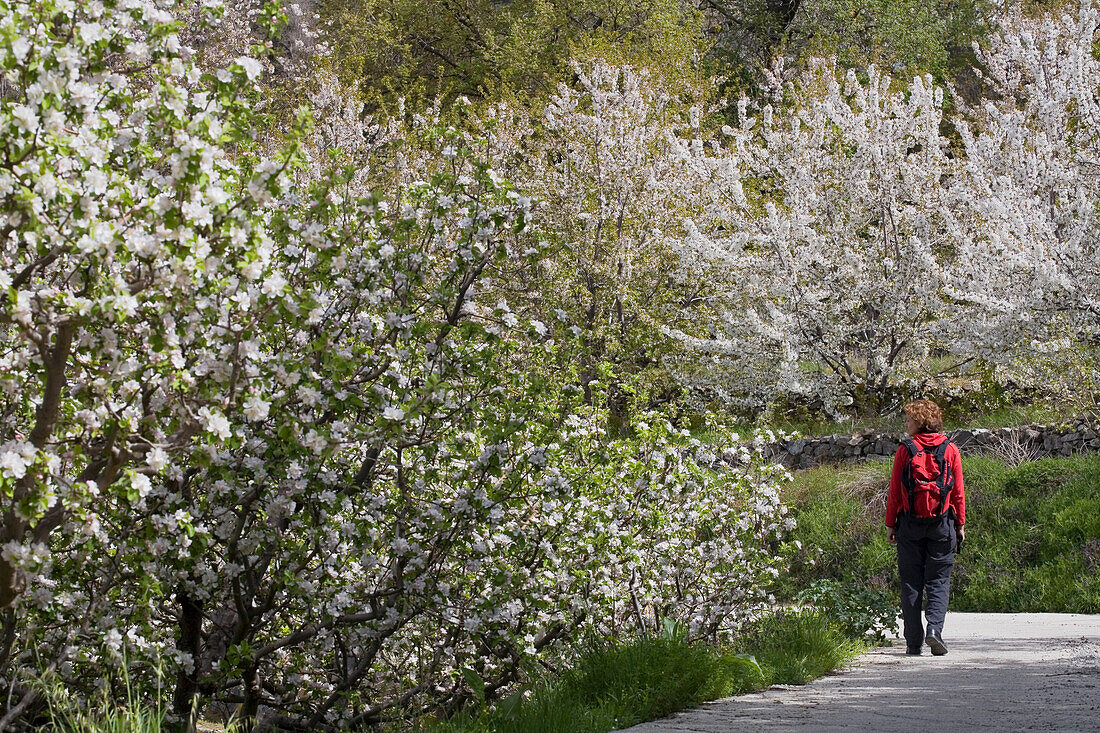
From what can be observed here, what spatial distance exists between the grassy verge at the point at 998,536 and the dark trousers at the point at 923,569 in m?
2.89

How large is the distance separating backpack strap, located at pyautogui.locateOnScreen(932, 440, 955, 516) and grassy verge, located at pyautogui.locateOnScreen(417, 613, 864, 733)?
1312 mm

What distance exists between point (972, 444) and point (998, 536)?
236 centimetres

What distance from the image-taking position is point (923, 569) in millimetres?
7535

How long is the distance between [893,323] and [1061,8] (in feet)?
27.6

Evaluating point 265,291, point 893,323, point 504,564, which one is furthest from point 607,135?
point 265,291

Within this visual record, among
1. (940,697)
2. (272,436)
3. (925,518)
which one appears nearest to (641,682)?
(940,697)

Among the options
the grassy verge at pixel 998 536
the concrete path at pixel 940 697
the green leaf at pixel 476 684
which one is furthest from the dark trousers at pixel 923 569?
the green leaf at pixel 476 684

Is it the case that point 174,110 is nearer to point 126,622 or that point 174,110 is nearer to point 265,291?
point 265,291

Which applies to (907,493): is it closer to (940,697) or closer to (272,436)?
(940,697)

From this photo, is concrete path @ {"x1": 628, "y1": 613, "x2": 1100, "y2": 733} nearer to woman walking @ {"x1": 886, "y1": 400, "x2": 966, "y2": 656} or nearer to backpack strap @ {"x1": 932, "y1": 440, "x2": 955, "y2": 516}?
woman walking @ {"x1": 886, "y1": 400, "x2": 966, "y2": 656}

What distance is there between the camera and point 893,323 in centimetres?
1516

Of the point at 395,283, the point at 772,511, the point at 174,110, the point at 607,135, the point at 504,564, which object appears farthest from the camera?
the point at 607,135

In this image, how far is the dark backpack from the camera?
24.3ft

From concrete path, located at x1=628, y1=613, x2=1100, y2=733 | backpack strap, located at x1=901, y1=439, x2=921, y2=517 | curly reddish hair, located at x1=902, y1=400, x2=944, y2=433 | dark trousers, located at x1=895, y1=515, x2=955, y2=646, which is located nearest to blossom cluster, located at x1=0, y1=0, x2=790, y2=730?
dark trousers, located at x1=895, y1=515, x2=955, y2=646
